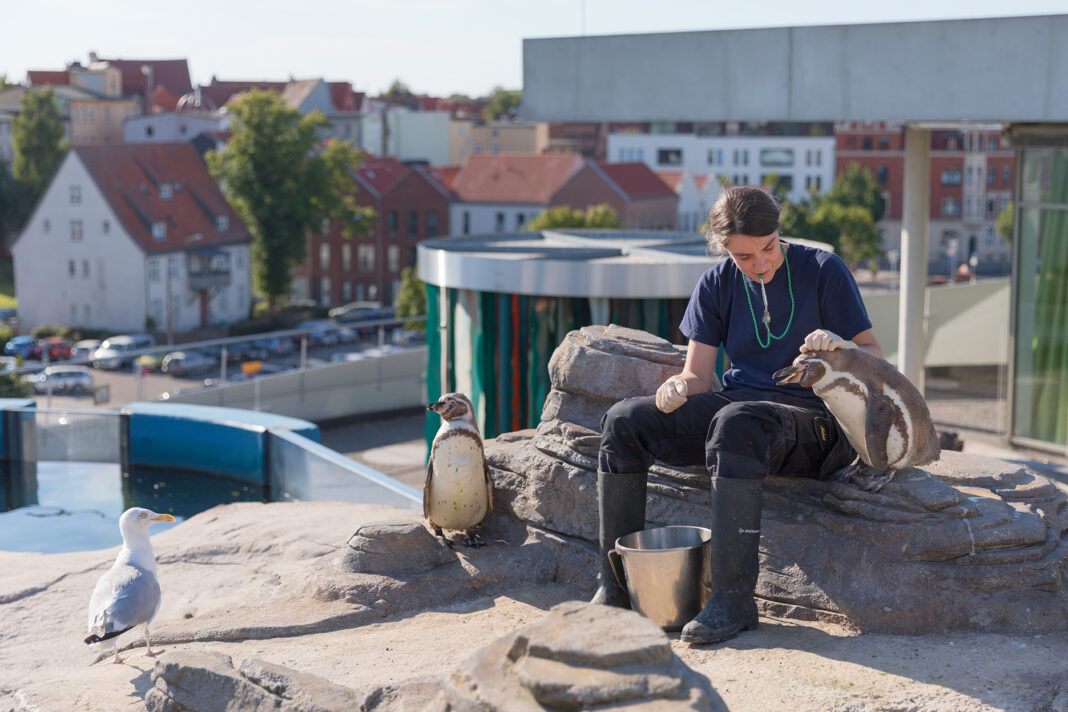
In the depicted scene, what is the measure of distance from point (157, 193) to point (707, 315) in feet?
170

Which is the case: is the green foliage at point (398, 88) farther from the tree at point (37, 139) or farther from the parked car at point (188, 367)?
the parked car at point (188, 367)

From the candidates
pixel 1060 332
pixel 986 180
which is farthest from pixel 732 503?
pixel 986 180

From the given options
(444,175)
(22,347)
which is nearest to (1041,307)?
(22,347)

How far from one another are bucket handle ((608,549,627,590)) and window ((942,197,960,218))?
75038 mm

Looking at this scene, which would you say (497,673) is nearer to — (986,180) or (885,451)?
(885,451)

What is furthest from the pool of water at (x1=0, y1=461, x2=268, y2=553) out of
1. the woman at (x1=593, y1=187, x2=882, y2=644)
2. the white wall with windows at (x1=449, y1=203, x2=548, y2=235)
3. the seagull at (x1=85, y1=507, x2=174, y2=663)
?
the white wall with windows at (x1=449, y1=203, x2=548, y2=235)

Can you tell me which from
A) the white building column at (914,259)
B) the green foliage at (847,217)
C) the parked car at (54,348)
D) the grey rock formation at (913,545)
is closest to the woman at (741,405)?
the grey rock formation at (913,545)

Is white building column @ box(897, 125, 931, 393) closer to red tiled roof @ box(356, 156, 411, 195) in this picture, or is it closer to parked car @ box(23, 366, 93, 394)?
parked car @ box(23, 366, 93, 394)

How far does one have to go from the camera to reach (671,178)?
7438cm

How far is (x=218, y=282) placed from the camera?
54.5 metres

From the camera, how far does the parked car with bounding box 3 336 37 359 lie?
48750 mm

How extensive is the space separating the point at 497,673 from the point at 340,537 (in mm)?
4105

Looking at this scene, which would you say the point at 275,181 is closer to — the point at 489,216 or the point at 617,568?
the point at 489,216

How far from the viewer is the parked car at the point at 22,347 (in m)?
48.8
